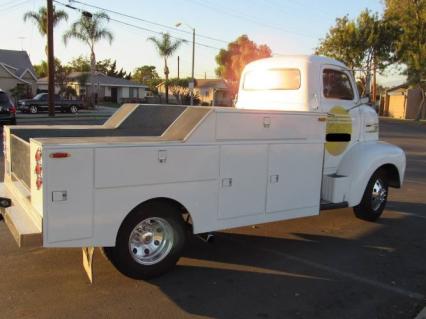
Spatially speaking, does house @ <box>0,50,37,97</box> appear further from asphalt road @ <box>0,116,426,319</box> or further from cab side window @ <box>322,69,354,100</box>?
asphalt road @ <box>0,116,426,319</box>

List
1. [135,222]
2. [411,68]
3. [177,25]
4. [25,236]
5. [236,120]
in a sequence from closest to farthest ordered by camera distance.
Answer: [25,236]
[135,222]
[236,120]
[177,25]
[411,68]

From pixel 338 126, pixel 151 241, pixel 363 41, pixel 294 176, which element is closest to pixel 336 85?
pixel 338 126

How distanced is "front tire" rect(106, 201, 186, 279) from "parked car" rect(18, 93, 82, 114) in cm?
3443

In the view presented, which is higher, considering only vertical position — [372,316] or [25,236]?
[25,236]

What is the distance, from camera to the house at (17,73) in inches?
1889

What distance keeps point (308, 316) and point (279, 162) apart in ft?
6.52

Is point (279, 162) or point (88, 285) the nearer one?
point (88, 285)

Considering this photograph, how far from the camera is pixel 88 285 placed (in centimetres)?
484

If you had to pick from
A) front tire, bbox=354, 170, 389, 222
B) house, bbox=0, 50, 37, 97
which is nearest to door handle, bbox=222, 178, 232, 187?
front tire, bbox=354, 170, 389, 222

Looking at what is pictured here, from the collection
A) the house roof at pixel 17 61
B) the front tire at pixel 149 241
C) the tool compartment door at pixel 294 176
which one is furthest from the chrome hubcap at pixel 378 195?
the house roof at pixel 17 61

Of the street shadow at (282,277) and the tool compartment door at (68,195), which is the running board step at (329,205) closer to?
the street shadow at (282,277)

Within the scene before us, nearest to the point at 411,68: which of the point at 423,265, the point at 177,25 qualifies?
the point at 177,25

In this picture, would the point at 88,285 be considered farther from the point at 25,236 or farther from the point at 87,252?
the point at 25,236

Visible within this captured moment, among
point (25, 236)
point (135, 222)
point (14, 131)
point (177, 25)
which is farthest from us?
point (177, 25)
